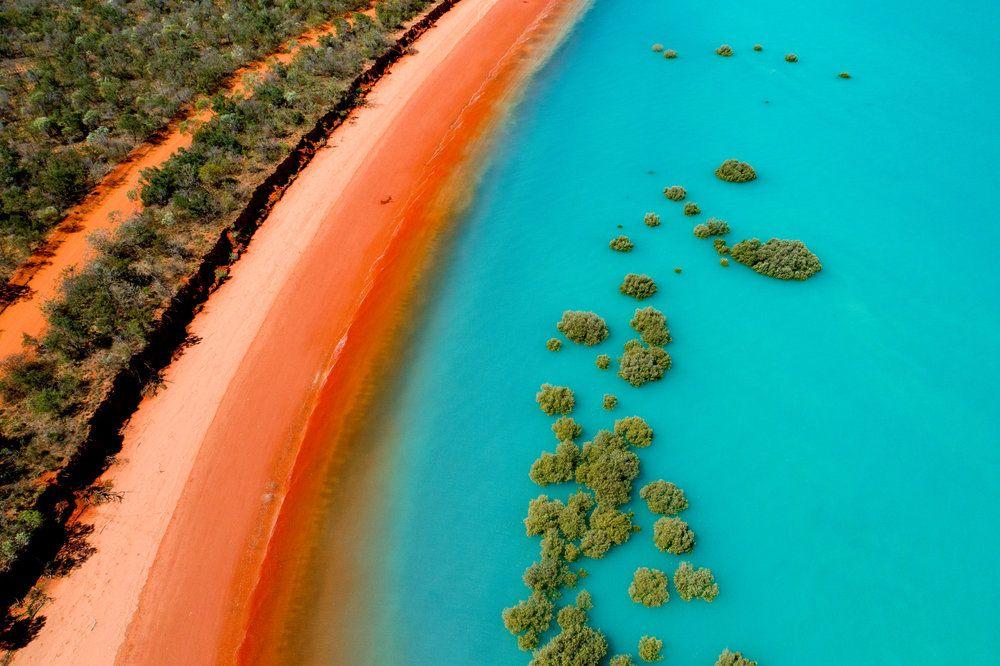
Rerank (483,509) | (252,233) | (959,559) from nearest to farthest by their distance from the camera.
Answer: (959,559)
(483,509)
(252,233)

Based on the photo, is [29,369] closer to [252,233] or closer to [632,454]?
[252,233]

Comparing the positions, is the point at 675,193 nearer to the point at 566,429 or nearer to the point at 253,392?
the point at 566,429

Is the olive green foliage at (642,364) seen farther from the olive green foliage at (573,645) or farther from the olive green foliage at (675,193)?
the olive green foliage at (675,193)

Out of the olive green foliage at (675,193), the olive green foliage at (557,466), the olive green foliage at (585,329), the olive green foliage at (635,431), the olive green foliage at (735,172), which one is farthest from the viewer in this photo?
the olive green foliage at (735,172)

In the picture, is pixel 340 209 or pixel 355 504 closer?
pixel 355 504

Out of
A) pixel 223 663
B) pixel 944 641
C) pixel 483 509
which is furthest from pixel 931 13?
pixel 223 663

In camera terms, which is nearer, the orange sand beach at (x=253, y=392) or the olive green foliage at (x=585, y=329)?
the orange sand beach at (x=253, y=392)

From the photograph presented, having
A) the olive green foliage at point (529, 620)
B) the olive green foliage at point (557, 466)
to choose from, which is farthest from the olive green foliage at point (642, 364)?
the olive green foliage at point (529, 620)
